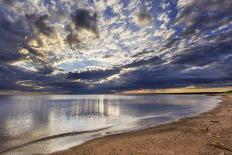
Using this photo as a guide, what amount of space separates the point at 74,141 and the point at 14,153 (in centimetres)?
644

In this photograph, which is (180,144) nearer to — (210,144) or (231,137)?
(210,144)

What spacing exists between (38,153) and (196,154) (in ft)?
45.9

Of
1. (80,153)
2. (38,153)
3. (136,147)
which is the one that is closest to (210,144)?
(136,147)

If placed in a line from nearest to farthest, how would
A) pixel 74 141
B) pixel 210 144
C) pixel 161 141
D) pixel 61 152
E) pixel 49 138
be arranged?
pixel 210 144, pixel 61 152, pixel 161 141, pixel 74 141, pixel 49 138

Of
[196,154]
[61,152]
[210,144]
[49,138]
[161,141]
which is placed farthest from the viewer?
[49,138]

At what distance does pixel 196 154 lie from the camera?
14.5 metres

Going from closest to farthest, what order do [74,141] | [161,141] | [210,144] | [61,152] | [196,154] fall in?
[196,154] → [210,144] → [61,152] → [161,141] → [74,141]

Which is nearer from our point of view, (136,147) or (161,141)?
(136,147)

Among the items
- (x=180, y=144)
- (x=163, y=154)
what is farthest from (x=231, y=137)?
(x=163, y=154)

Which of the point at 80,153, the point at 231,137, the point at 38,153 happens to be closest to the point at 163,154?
the point at 80,153

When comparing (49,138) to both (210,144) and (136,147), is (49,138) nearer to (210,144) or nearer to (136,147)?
(136,147)

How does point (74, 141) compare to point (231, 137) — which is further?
point (74, 141)

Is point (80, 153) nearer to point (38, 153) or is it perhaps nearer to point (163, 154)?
point (38, 153)

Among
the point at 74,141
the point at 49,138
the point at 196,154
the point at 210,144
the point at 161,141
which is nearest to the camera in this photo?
the point at 196,154
